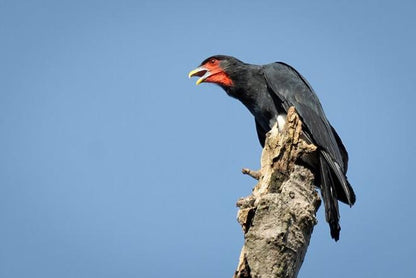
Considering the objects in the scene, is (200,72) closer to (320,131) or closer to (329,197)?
(320,131)

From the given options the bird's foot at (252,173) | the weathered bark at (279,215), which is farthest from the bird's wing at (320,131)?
the weathered bark at (279,215)

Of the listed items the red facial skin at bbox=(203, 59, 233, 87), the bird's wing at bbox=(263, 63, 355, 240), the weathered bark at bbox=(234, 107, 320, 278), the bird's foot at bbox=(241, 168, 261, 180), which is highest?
the red facial skin at bbox=(203, 59, 233, 87)

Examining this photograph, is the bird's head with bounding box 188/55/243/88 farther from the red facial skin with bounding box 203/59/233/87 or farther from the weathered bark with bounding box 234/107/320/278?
the weathered bark with bounding box 234/107/320/278

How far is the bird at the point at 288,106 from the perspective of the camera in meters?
7.53

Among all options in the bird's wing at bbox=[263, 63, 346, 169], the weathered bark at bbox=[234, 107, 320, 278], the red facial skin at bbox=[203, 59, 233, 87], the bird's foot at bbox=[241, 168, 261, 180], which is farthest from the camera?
the red facial skin at bbox=[203, 59, 233, 87]

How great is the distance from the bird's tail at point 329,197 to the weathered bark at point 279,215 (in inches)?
37.8

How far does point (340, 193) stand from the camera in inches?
307

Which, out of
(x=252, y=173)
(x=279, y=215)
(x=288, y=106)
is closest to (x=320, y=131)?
(x=288, y=106)

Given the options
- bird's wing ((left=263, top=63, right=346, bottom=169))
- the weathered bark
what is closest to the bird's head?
bird's wing ((left=263, top=63, right=346, bottom=169))

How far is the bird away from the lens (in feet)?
24.7

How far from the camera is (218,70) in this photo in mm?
9727

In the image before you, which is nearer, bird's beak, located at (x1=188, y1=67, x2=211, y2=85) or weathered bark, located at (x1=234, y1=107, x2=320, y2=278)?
weathered bark, located at (x1=234, y1=107, x2=320, y2=278)

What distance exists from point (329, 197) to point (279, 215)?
7.24 feet

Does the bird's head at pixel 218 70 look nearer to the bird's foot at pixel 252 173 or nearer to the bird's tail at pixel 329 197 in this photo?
the bird's tail at pixel 329 197
